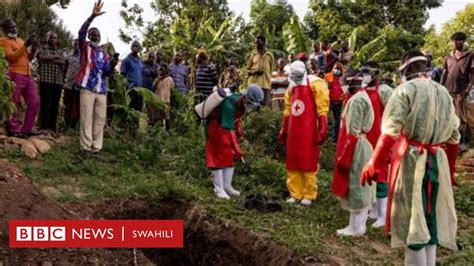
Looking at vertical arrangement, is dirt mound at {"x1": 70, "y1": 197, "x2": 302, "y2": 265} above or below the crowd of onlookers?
below

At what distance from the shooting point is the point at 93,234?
183 inches

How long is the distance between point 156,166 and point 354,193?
3.05 m

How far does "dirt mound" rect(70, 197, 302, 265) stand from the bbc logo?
3.56 ft

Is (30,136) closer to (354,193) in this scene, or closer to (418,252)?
(354,193)

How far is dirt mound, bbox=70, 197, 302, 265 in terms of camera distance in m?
5.17

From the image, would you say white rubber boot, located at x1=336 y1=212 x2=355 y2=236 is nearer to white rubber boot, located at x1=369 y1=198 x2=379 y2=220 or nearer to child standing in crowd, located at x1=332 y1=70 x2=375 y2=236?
child standing in crowd, located at x1=332 y1=70 x2=375 y2=236

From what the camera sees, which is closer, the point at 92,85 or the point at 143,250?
the point at 143,250

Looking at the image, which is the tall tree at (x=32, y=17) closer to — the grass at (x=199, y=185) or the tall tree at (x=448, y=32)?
the grass at (x=199, y=185)

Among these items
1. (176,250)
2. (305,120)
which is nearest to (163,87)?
(305,120)

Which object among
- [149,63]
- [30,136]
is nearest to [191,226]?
[30,136]

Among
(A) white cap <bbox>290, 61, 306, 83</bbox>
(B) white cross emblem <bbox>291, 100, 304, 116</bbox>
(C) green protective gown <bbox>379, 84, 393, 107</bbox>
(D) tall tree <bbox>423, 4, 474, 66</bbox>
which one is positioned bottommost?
(B) white cross emblem <bbox>291, 100, 304, 116</bbox>

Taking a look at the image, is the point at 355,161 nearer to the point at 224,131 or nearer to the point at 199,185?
the point at 224,131

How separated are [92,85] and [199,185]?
6.34 feet

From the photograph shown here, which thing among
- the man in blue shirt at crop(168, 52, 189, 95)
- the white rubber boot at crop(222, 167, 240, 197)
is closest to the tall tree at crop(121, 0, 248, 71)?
the man in blue shirt at crop(168, 52, 189, 95)
